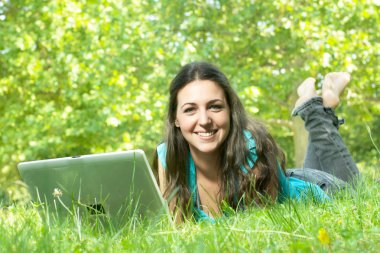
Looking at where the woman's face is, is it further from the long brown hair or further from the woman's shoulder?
the woman's shoulder

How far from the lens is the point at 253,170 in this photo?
3.82m

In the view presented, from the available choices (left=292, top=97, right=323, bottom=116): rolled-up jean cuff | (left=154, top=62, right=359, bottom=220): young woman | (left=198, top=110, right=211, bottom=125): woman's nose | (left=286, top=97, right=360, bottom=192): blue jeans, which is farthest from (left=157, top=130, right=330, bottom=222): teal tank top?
(left=292, top=97, right=323, bottom=116): rolled-up jean cuff

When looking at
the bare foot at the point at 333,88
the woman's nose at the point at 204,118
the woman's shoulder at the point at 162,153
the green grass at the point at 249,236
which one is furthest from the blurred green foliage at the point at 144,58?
the green grass at the point at 249,236

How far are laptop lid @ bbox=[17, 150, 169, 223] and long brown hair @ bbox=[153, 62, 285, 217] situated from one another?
750mm

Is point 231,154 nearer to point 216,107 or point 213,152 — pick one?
point 213,152

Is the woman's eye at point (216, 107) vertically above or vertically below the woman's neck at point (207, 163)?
above

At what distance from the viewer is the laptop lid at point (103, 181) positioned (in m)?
2.75

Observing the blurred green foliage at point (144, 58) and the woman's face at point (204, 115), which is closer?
the woman's face at point (204, 115)

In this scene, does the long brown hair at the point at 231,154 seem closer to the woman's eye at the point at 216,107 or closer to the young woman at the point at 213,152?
the young woman at the point at 213,152

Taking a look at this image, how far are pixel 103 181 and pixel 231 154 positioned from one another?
1.12 meters

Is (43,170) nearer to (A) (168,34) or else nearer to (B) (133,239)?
(B) (133,239)

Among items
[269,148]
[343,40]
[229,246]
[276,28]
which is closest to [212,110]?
[269,148]

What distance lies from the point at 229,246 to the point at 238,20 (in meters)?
11.5

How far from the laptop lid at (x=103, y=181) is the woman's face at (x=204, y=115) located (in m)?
0.82
